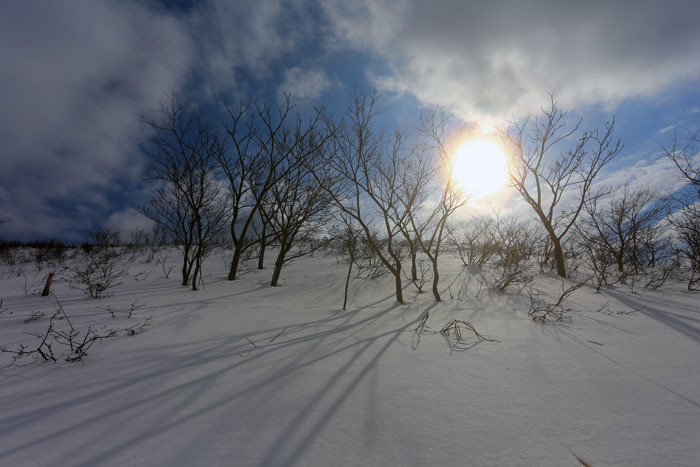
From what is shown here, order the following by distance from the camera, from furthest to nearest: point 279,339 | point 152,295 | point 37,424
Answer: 1. point 152,295
2. point 279,339
3. point 37,424

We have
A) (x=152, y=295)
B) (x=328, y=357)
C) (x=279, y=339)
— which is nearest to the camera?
(x=328, y=357)

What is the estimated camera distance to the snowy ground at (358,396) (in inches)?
39.9

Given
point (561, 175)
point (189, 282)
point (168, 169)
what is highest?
point (561, 175)

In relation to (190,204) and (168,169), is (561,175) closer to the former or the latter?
(190,204)

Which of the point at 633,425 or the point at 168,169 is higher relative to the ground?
the point at 168,169

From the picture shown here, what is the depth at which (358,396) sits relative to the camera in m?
1.38

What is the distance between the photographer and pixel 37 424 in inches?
44.6

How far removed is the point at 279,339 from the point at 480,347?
5.93ft

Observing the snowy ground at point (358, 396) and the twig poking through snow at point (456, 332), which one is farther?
the twig poking through snow at point (456, 332)

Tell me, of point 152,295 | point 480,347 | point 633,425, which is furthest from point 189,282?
point 633,425

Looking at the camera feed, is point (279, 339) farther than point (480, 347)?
Yes

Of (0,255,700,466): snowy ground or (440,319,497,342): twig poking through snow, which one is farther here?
(440,319,497,342): twig poking through snow

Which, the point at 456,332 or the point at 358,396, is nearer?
the point at 358,396

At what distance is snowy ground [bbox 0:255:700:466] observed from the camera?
1.01 metres
